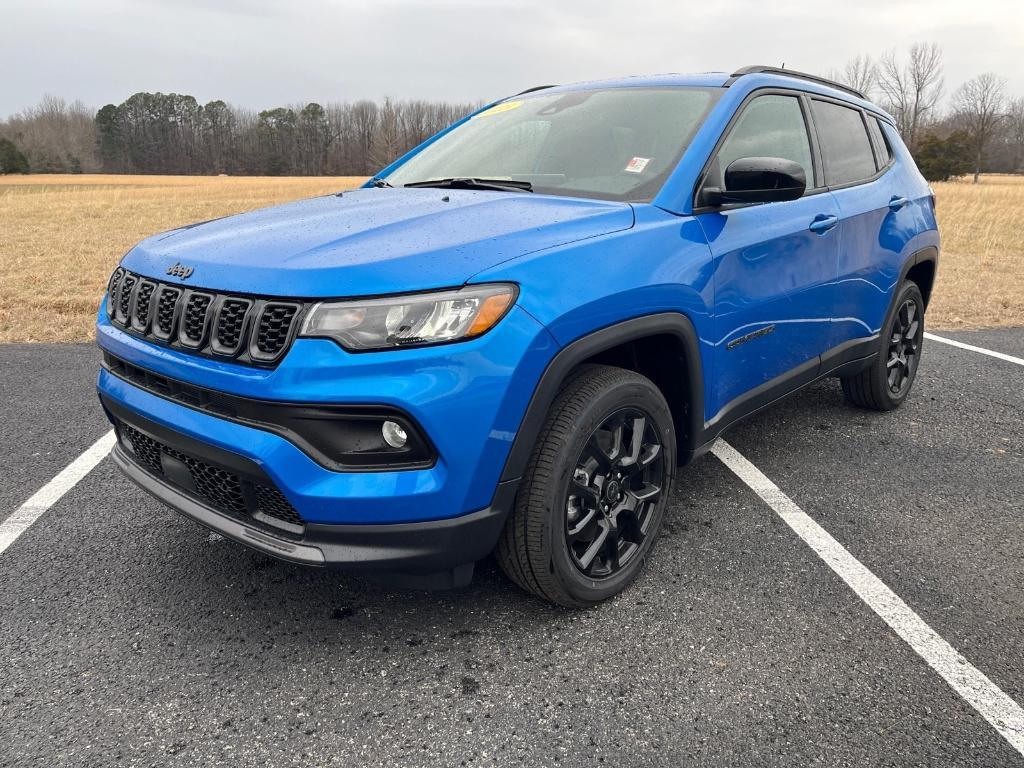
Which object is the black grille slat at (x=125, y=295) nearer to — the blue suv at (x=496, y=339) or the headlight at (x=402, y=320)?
the blue suv at (x=496, y=339)

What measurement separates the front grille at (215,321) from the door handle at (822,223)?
2.35m

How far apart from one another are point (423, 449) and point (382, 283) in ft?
1.45

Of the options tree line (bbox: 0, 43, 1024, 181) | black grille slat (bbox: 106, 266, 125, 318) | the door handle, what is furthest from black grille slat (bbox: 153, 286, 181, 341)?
tree line (bbox: 0, 43, 1024, 181)

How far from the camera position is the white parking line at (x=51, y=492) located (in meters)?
3.04

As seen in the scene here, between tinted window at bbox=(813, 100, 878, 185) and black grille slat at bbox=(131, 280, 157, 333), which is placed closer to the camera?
black grille slat at bbox=(131, 280, 157, 333)

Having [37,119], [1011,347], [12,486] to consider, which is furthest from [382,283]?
[37,119]

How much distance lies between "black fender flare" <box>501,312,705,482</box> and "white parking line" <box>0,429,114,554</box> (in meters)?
2.20

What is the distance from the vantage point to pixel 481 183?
3.02 meters

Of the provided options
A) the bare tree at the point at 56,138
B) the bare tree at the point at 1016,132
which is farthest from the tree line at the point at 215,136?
the bare tree at the point at 1016,132

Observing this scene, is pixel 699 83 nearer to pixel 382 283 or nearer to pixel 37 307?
pixel 382 283

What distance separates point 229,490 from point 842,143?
3.41 meters

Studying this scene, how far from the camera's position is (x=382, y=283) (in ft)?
6.32

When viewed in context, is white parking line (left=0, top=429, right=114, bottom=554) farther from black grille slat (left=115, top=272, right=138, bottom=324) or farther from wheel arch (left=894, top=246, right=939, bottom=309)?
wheel arch (left=894, top=246, right=939, bottom=309)

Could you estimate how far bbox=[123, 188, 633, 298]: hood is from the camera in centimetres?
195
